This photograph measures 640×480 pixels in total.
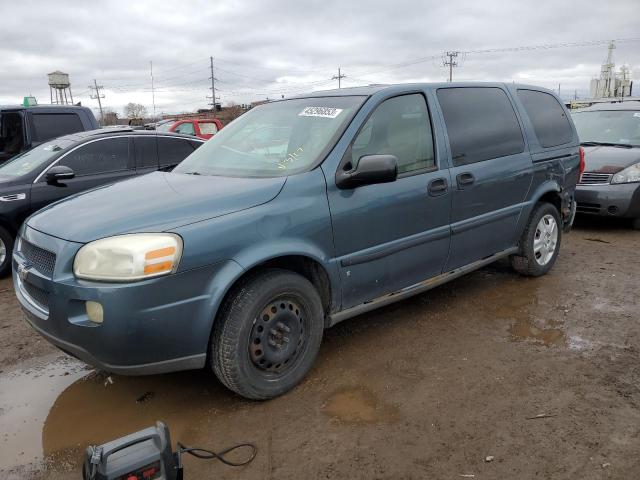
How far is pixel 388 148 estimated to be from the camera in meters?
3.55

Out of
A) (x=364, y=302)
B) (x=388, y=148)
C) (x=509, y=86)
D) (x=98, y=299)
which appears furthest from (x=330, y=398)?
(x=509, y=86)

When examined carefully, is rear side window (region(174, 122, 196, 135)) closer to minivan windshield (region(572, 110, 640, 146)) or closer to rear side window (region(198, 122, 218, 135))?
rear side window (region(198, 122, 218, 135))

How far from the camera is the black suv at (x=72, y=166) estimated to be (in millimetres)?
5629

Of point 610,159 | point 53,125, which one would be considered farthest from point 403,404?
point 53,125

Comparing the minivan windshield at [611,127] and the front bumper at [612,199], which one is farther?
the minivan windshield at [611,127]

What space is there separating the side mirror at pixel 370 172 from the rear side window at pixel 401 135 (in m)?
0.23

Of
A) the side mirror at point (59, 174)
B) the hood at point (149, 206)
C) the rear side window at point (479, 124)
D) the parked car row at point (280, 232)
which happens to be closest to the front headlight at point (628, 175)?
the parked car row at point (280, 232)

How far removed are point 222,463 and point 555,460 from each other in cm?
158

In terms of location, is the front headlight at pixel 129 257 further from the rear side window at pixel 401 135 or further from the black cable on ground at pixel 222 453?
the rear side window at pixel 401 135

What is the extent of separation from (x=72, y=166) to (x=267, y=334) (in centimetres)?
427

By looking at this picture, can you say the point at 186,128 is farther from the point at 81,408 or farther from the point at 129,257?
the point at 129,257

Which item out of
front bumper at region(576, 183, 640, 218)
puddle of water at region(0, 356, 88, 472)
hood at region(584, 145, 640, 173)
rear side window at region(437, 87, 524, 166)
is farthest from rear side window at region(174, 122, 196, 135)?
puddle of water at region(0, 356, 88, 472)

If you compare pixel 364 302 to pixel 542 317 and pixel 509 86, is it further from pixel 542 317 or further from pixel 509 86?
pixel 509 86

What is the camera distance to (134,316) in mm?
2459
